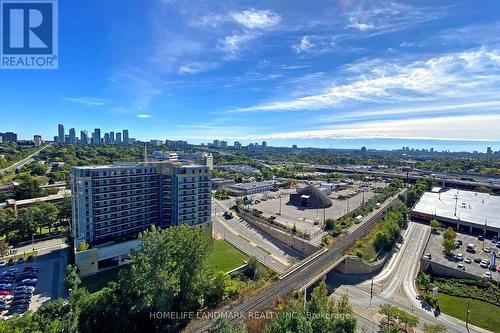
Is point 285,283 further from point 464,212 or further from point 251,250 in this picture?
point 464,212

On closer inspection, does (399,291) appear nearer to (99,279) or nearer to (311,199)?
(311,199)

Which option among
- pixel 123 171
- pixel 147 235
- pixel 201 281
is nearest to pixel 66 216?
pixel 123 171

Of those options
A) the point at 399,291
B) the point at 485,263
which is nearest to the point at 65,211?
the point at 399,291

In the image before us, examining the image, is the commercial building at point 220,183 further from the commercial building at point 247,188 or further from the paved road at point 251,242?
the paved road at point 251,242

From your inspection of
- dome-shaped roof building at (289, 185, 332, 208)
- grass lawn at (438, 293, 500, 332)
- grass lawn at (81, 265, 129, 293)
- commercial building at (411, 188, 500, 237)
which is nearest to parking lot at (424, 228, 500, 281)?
commercial building at (411, 188, 500, 237)

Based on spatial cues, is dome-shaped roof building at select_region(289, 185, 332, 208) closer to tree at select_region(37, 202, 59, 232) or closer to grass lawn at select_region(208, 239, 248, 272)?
grass lawn at select_region(208, 239, 248, 272)

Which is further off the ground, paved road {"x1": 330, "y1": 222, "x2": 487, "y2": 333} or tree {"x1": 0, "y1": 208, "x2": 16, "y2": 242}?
tree {"x1": 0, "y1": 208, "x2": 16, "y2": 242}
